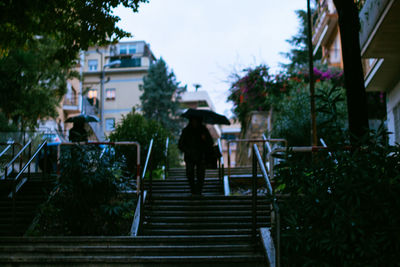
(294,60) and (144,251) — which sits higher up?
(294,60)

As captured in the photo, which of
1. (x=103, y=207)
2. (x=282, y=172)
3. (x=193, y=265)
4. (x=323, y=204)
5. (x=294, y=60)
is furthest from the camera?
(x=294, y=60)

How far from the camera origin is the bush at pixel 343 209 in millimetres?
4840

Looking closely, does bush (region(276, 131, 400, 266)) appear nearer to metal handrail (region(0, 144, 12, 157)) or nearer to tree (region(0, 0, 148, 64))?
tree (region(0, 0, 148, 64))

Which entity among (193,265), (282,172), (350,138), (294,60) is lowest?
(193,265)

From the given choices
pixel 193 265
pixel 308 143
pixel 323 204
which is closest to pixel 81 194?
pixel 193 265

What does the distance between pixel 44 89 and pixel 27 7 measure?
1453 cm

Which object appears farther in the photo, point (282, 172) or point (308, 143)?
point (308, 143)

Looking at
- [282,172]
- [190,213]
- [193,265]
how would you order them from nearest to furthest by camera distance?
1. [282,172]
2. [193,265]
3. [190,213]

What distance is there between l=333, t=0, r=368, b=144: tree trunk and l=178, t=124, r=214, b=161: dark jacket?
3.40 m

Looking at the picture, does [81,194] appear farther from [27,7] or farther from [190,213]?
[27,7]

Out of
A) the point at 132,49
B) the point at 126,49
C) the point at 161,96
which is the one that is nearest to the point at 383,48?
the point at 161,96

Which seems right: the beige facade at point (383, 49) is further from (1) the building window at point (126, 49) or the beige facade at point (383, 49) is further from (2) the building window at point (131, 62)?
(1) the building window at point (126, 49)

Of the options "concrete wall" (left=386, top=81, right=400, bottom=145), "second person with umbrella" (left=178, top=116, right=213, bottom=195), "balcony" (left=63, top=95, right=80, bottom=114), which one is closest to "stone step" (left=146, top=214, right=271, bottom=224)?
"second person with umbrella" (left=178, top=116, right=213, bottom=195)

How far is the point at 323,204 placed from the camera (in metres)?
5.09
